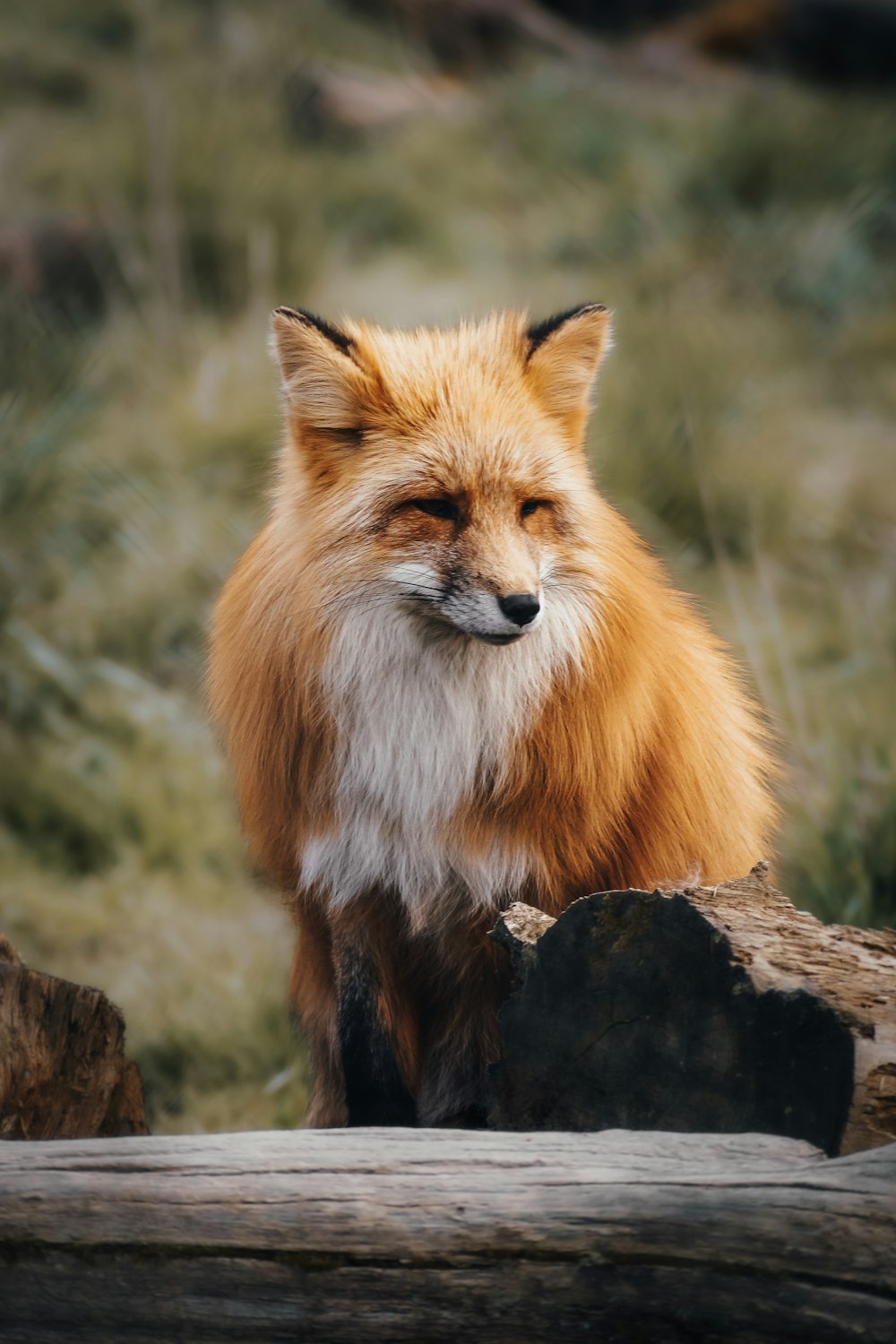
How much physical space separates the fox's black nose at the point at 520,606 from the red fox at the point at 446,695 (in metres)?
0.05

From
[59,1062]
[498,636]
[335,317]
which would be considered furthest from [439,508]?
[335,317]

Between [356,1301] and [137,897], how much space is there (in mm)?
3453

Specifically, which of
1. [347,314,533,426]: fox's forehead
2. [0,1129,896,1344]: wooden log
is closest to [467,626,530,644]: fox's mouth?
[347,314,533,426]: fox's forehead

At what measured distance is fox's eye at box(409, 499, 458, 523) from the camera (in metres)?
2.54

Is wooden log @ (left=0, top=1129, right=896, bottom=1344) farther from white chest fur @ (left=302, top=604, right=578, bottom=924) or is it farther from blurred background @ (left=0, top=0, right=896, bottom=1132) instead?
blurred background @ (left=0, top=0, right=896, bottom=1132)

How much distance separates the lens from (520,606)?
93.2 inches

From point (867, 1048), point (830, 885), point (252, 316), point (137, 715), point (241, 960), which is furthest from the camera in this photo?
point (252, 316)

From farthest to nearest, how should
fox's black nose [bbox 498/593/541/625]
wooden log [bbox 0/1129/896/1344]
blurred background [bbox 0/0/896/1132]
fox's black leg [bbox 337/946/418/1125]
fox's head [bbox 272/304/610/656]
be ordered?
blurred background [bbox 0/0/896/1132] → fox's black leg [bbox 337/946/418/1125] → fox's head [bbox 272/304/610/656] → fox's black nose [bbox 498/593/541/625] → wooden log [bbox 0/1129/896/1344]

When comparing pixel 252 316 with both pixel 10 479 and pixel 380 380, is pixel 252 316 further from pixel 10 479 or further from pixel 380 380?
pixel 380 380

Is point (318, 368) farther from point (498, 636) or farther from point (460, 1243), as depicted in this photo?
point (460, 1243)

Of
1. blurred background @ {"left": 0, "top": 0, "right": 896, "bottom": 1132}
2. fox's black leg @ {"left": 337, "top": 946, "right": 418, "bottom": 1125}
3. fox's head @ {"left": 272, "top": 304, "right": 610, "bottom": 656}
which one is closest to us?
fox's head @ {"left": 272, "top": 304, "right": 610, "bottom": 656}

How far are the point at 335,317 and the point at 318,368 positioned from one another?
14.7 ft

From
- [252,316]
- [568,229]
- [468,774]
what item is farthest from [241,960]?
[568,229]

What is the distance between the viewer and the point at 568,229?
9.66m
